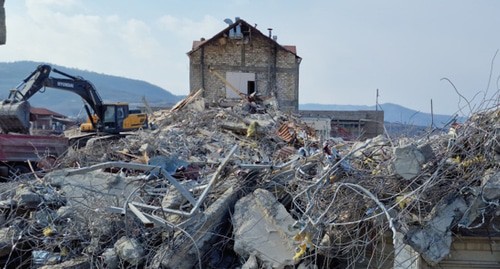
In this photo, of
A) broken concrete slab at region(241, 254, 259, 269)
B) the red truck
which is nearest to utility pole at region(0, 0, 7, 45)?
broken concrete slab at region(241, 254, 259, 269)

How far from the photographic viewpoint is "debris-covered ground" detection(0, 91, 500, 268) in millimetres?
4336

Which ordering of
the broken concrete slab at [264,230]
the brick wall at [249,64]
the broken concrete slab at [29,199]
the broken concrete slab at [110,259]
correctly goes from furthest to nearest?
1. the brick wall at [249,64]
2. the broken concrete slab at [29,199]
3. the broken concrete slab at [110,259]
4. the broken concrete slab at [264,230]

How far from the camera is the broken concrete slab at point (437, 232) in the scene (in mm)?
4188

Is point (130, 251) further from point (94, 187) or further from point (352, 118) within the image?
point (352, 118)

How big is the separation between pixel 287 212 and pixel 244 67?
22.4m

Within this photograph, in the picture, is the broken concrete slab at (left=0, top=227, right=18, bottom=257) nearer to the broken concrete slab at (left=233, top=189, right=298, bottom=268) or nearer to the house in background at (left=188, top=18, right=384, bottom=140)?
the broken concrete slab at (left=233, top=189, right=298, bottom=268)

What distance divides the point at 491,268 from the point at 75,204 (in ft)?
14.9

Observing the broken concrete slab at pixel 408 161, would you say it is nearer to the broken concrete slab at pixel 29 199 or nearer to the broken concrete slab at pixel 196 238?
the broken concrete slab at pixel 196 238

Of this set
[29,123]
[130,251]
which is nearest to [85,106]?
[29,123]

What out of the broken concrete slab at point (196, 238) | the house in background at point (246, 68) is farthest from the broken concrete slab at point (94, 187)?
the house in background at point (246, 68)

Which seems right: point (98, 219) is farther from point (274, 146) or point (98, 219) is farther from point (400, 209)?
point (274, 146)

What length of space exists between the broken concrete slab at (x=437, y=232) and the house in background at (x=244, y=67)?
22093mm

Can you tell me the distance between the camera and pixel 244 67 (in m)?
26.7

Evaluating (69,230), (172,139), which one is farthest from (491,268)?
(172,139)
